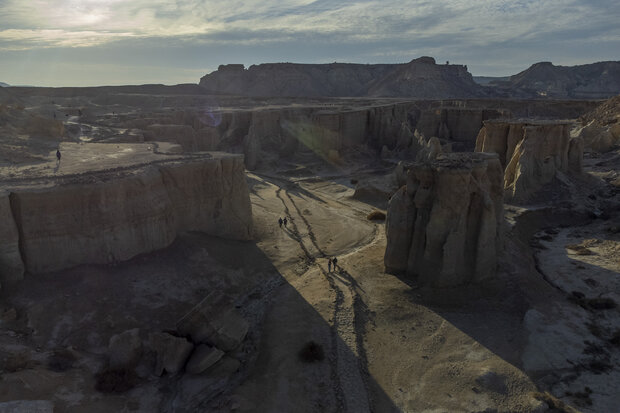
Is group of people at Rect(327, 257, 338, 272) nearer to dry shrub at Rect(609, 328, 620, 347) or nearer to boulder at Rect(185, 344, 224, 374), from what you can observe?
boulder at Rect(185, 344, 224, 374)

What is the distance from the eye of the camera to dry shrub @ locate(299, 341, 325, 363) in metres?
14.5

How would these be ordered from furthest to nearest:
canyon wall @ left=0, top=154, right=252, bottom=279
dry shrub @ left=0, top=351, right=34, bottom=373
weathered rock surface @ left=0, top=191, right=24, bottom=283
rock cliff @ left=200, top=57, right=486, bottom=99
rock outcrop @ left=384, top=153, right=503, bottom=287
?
rock cliff @ left=200, top=57, right=486, bottom=99, rock outcrop @ left=384, top=153, right=503, bottom=287, canyon wall @ left=0, top=154, right=252, bottom=279, weathered rock surface @ left=0, top=191, right=24, bottom=283, dry shrub @ left=0, top=351, right=34, bottom=373

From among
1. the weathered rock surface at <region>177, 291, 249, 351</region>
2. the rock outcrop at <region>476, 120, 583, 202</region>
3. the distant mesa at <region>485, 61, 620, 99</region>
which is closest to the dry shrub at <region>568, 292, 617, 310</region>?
the rock outcrop at <region>476, 120, 583, 202</region>

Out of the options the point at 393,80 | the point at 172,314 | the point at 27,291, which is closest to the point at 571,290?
the point at 172,314

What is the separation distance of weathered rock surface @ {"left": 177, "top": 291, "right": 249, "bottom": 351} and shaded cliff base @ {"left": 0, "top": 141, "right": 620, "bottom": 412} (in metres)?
0.74

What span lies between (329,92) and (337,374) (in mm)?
127173

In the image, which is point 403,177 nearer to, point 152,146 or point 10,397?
point 152,146

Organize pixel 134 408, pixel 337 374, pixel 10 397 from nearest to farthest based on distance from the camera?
pixel 10 397
pixel 134 408
pixel 337 374

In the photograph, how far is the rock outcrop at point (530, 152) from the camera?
3209 centimetres

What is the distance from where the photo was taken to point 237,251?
21984mm

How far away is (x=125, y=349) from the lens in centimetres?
1375

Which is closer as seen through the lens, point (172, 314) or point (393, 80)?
point (172, 314)

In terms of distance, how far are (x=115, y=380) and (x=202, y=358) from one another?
8.81 feet

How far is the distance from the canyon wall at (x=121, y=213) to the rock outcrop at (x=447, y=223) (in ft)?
31.4
